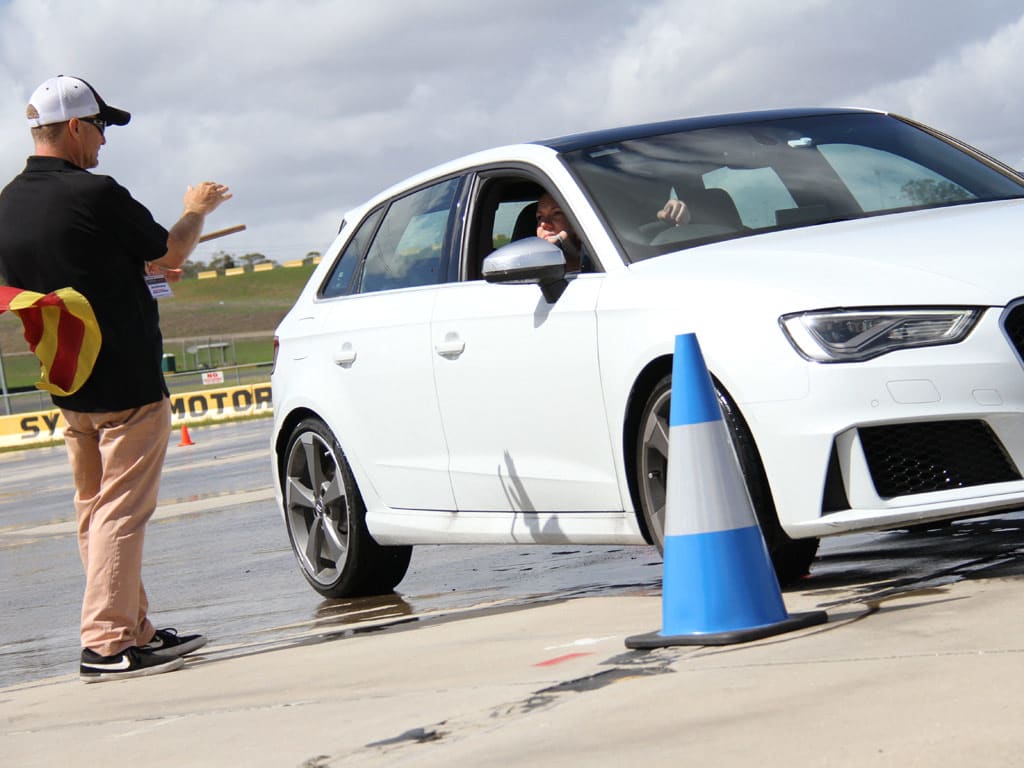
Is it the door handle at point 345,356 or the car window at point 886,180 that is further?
the door handle at point 345,356

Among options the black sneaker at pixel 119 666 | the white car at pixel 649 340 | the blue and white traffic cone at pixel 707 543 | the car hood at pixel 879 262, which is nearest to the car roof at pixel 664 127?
the white car at pixel 649 340

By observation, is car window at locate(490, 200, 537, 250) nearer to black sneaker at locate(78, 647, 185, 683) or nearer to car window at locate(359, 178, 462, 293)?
car window at locate(359, 178, 462, 293)

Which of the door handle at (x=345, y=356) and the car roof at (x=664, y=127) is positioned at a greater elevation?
the car roof at (x=664, y=127)

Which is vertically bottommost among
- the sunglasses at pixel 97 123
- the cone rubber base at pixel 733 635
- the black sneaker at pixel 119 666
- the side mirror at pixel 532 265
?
the black sneaker at pixel 119 666

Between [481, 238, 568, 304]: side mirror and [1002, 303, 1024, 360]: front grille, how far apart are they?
1.60m

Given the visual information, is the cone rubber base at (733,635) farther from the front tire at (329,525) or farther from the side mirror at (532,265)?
the front tire at (329,525)

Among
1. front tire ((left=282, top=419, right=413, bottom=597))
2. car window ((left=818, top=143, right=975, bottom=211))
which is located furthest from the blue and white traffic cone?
front tire ((left=282, top=419, right=413, bottom=597))

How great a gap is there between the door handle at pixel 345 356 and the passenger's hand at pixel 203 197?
1.10 m

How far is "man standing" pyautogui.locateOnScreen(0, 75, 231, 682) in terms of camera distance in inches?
233

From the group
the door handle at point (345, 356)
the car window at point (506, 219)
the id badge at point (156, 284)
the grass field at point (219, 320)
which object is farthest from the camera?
the grass field at point (219, 320)

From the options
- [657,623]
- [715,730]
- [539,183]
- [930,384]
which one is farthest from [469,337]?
[715,730]

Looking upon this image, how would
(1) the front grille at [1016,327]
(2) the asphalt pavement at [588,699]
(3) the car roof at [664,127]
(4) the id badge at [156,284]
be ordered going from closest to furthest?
1. (2) the asphalt pavement at [588,699]
2. (1) the front grille at [1016,327]
3. (4) the id badge at [156,284]
4. (3) the car roof at [664,127]

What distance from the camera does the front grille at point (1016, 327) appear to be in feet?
15.9

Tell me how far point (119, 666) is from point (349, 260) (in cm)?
247
